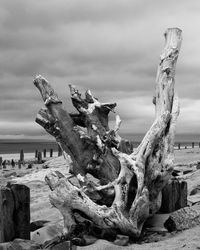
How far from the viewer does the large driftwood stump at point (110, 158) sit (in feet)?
17.4

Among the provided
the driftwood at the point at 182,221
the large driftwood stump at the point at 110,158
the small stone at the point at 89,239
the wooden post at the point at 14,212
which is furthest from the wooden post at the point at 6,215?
the driftwood at the point at 182,221

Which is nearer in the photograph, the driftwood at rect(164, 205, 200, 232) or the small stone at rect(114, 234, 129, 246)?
the small stone at rect(114, 234, 129, 246)

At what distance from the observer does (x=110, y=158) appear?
22.7ft

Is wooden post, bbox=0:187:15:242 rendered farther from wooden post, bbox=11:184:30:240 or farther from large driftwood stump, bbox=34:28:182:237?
large driftwood stump, bbox=34:28:182:237

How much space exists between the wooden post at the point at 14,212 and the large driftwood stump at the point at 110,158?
0.43 meters

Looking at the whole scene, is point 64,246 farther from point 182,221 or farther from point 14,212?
point 182,221

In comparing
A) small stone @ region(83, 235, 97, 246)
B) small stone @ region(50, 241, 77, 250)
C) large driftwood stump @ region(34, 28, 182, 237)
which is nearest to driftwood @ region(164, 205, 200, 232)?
large driftwood stump @ region(34, 28, 182, 237)

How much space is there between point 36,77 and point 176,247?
4.39m

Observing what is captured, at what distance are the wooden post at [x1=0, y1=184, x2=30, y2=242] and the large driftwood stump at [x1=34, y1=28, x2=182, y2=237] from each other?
1.40 ft

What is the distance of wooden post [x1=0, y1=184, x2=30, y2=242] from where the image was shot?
5.23 meters

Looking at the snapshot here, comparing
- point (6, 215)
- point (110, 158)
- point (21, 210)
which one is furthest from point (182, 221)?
point (6, 215)

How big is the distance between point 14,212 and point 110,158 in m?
2.24

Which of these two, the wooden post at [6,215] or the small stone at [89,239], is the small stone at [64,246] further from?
the wooden post at [6,215]

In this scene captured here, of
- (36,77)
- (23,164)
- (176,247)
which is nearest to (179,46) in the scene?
(36,77)
